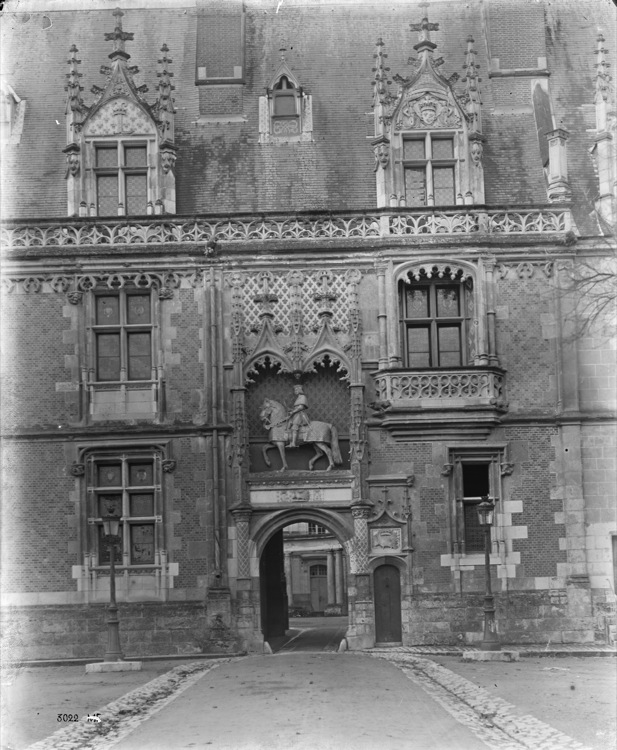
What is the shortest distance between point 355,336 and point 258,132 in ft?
20.5

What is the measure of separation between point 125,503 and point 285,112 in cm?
1072

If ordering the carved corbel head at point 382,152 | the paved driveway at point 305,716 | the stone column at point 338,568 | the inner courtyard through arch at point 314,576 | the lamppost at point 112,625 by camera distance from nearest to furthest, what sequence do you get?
the paved driveway at point 305,716 < the lamppost at point 112,625 < the carved corbel head at point 382,152 < the inner courtyard through arch at point 314,576 < the stone column at point 338,568

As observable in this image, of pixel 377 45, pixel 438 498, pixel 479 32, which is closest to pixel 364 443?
pixel 438 498

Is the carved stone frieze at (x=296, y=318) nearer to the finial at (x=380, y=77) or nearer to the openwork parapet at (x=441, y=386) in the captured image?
the openwork parapet at (x=441, y=386)

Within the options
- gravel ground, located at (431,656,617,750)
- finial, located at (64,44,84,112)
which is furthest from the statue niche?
finial, located at (64,44,84,112)

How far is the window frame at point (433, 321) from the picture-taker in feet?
98.3

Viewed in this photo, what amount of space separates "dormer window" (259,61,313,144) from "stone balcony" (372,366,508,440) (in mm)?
6938

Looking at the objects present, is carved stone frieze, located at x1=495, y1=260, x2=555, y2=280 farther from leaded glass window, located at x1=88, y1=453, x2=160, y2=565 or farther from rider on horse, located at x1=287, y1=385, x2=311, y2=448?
leaded glass window, located at x1=88, y1=453, x2=160, y2=565

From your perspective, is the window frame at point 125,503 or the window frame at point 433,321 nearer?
the window frame at point 125,503

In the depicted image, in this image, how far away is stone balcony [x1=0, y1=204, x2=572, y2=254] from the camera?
30.0 metres

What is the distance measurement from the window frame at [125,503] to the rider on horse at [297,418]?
3150 mm

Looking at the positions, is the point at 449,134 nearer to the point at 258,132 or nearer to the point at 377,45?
the point at 377,45

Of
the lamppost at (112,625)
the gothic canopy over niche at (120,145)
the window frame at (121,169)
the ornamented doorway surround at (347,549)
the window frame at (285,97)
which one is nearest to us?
the lamppost at (112,625)

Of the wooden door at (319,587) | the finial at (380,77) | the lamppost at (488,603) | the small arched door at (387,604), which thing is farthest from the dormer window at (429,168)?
A: the wooden door at (319,587)
